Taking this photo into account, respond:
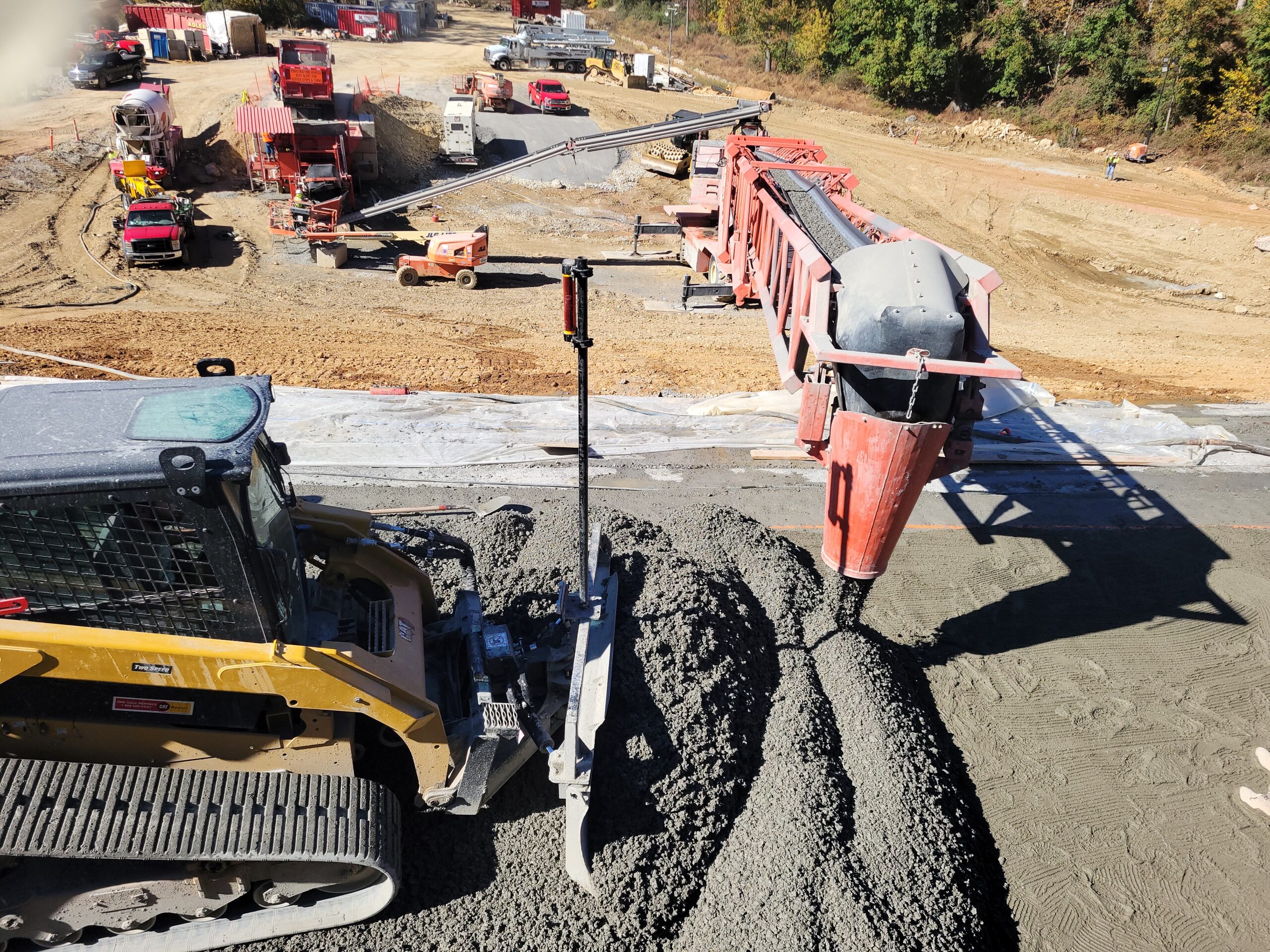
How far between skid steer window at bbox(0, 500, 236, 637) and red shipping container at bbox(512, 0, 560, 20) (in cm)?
4983

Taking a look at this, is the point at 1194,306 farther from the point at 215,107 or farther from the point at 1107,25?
the point at 215,107

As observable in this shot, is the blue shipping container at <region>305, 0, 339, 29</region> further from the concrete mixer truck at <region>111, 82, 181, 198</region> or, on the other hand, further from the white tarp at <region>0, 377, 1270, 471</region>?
the white tarp at <region>0, 377, 1270, 471</region>

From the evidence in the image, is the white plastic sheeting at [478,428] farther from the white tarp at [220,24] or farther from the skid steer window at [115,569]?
the white tarp at [220,24]

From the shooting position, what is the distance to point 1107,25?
31.2 m

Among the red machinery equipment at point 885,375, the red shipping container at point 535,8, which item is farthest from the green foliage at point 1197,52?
the red shipping container at point 535,8

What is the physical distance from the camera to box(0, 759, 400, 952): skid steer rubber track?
12.6ft

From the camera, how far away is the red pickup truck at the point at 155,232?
56.1 ft

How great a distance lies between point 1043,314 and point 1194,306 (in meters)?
3.82

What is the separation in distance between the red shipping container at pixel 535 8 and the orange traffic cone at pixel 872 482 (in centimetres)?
4821

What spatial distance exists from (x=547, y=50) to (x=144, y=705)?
125ft

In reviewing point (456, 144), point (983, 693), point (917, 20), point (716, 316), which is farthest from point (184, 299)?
point (917, 20)

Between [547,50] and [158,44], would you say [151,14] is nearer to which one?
[158,44]

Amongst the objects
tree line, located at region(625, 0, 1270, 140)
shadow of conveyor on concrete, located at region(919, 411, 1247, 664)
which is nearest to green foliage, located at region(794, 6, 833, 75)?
tree line, located at region(625, 0, 1270, 140)

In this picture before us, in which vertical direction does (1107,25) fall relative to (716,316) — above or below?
above
